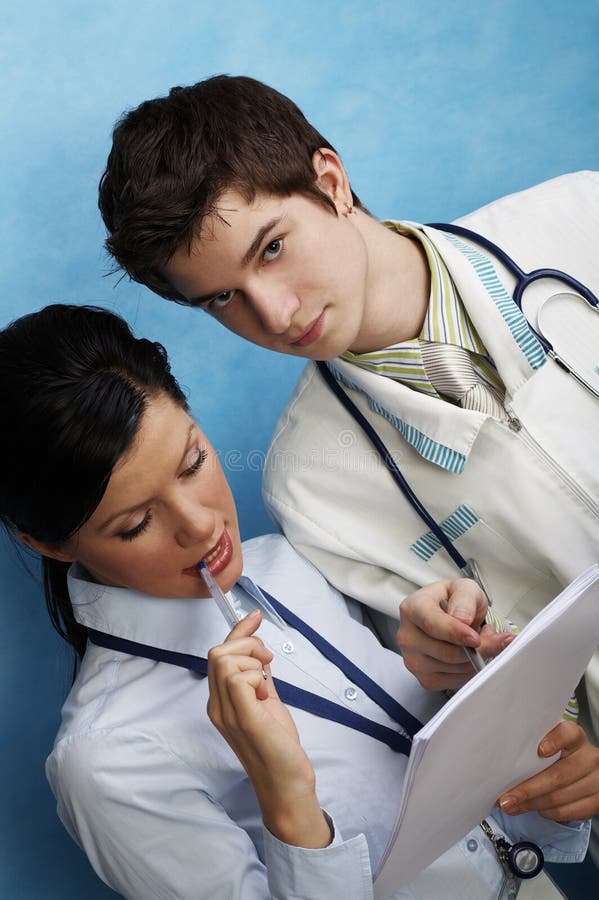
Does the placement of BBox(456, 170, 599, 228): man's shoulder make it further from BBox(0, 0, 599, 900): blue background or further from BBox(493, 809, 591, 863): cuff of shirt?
BBox(493, 809, 591, 863): cuff of shirt

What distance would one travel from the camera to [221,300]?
1431 mm

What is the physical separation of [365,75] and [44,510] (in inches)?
50.7

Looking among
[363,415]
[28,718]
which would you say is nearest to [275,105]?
[363,415]

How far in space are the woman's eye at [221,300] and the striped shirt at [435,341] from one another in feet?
0.84

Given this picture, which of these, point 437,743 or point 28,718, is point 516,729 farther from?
point 28,718

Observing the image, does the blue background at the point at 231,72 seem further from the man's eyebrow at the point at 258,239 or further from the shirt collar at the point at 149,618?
the man's eyebrow at the point at 258,239

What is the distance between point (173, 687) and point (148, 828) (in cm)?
21

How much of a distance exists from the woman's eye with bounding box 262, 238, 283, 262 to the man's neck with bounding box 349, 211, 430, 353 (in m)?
0.21

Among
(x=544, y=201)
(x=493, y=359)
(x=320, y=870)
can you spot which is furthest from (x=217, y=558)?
(x=544, y=201)

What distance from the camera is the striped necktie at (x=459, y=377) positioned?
4.94ft

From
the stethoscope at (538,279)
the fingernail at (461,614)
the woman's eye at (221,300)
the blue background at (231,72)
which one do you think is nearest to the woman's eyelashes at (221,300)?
the woman's eye at (221,300)

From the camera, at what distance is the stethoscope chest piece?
148cm

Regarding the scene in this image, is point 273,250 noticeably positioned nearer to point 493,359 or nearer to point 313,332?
point 313,332

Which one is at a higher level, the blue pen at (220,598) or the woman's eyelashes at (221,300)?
the woman's eyelashes at (221,300)
